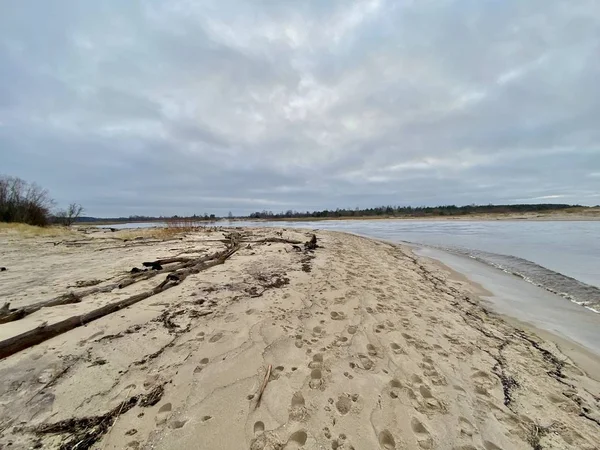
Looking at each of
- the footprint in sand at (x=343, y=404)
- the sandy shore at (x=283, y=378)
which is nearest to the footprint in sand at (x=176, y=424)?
the sandy shore at (x=283, y=378)

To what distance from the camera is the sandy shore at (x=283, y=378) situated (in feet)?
7.09

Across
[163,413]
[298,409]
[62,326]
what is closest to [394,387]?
[298,409]

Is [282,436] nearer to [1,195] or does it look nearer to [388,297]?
[388,297]

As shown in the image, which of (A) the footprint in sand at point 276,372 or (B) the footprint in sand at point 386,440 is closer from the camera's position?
(B) the footprint in sand at point 386,440

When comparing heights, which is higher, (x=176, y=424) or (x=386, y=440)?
(x=176, y=424)

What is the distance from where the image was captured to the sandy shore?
2.16 meters

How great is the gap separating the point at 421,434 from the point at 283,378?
1.39 metres

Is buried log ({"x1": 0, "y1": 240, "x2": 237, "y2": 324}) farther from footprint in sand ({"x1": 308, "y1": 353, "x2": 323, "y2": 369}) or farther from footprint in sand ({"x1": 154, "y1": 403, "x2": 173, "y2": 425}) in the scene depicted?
footprint in sand ({"x1": 308, "y1": 353, "x2": 323, "y2": 369})

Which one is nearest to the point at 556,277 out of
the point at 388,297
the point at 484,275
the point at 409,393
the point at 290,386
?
the point at 484,275

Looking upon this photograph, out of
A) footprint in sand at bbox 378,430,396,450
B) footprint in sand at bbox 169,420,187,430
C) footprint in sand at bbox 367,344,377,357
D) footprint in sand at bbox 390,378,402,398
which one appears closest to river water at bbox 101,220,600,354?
footprint in sand at bbox 367,344,377,357

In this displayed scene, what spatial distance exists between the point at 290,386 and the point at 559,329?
5876mm

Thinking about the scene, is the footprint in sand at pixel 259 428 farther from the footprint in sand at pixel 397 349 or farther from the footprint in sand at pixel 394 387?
the footprint in sand at pixel 397 349

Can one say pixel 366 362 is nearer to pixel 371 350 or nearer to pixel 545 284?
pixel 371 350

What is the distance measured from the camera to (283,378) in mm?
2816
